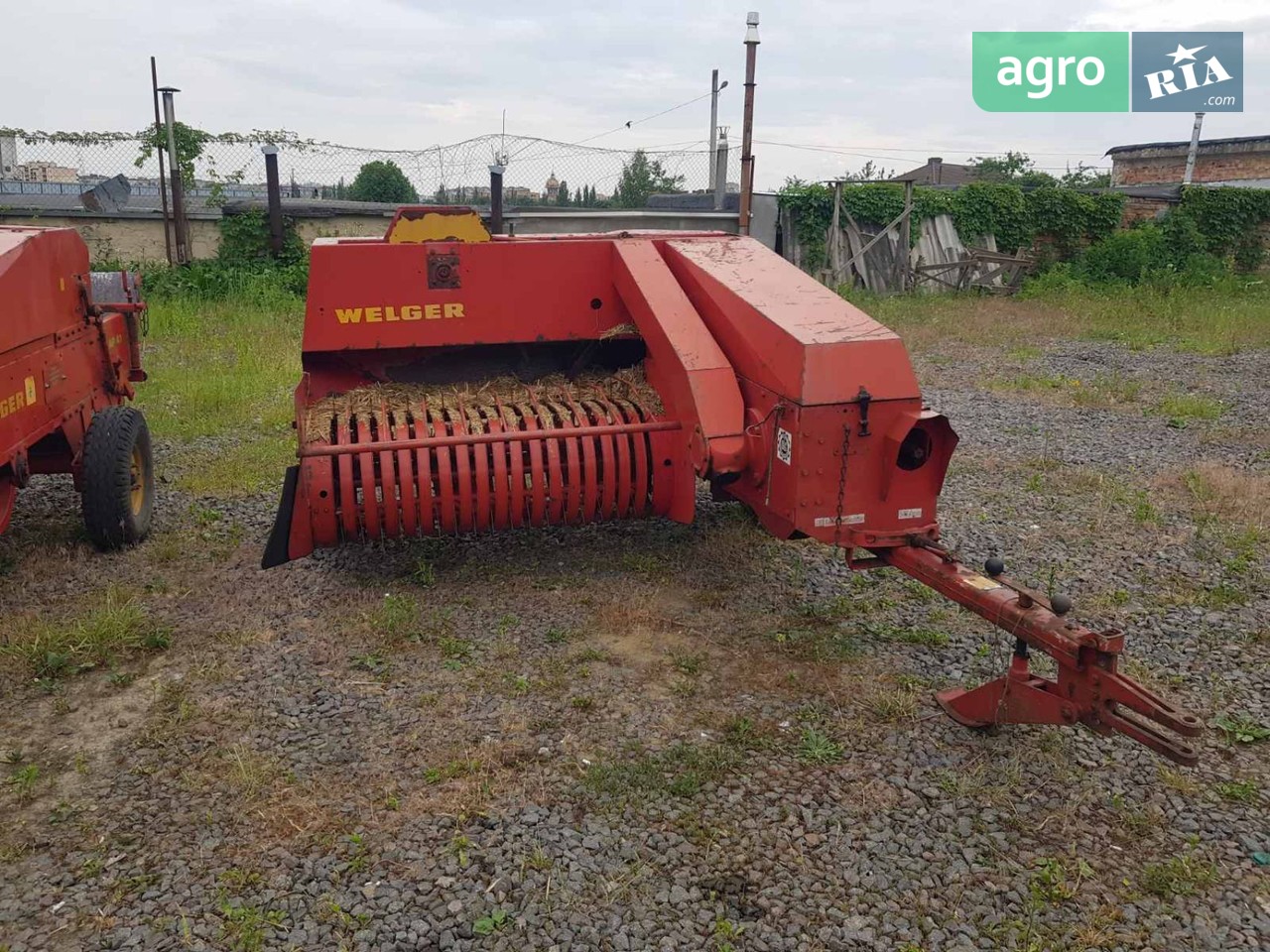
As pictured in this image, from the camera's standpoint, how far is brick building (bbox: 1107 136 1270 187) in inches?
901

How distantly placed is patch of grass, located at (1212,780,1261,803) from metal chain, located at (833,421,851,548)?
134cm

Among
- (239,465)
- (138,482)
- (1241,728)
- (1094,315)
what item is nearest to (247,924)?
(1241,728)

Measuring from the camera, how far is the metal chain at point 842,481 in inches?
139

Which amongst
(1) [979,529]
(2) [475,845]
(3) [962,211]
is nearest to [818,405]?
(2) [475,845]

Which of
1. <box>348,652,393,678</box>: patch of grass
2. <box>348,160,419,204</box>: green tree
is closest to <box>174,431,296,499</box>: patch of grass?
<box>348,652,393,678</box>: patch of grass

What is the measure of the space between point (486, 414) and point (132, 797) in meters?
2.07

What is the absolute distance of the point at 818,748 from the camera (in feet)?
10.4

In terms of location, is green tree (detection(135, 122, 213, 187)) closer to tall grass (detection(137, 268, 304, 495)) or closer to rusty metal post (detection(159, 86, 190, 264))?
rusty metal post (detection(159, 86, 190, 264))

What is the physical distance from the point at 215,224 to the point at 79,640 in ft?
34.0

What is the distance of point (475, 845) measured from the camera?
2.70 meters

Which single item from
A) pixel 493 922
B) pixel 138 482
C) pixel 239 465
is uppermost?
pixel 138 482

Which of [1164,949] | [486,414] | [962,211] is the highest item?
[962,211]

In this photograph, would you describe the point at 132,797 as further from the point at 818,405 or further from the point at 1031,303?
the point at 1031,303

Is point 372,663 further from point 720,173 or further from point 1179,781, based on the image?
point 720,173
